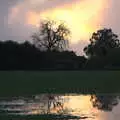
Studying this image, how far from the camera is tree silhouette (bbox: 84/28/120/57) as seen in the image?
5655 inches

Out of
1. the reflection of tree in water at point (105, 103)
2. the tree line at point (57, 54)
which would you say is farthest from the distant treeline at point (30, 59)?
the reflection of tree in water at point (105, 103)

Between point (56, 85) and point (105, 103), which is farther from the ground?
point (56, 85)

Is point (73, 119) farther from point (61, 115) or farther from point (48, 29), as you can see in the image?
point (48, 29)

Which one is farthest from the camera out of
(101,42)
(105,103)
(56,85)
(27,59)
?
(101,42)

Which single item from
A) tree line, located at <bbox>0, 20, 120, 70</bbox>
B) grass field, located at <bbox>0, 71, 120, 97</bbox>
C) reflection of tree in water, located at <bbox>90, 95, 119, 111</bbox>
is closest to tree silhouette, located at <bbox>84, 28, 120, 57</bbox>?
tree line, located at <bbox>0, 20, 120, 70</bbox>

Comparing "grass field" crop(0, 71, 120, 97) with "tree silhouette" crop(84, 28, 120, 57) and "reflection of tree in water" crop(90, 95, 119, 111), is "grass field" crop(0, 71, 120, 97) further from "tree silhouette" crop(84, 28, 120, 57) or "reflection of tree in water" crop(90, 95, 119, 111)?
"tree silhouette" crop(84, 28, 120, 57)

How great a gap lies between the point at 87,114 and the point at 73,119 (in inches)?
92.5

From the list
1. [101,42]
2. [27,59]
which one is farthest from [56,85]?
[101,42]

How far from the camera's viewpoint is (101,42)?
508 feet

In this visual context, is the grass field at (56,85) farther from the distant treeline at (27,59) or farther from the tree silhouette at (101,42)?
the tree silhouette at (101,42)

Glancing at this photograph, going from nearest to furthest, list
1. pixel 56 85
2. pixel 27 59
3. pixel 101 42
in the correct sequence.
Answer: pixel 56 85 → pixel 27 59 → pixel 101 42

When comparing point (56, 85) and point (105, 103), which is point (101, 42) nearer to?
point (56, 85)

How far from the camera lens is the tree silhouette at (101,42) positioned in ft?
471

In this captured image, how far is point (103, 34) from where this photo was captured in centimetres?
15825
